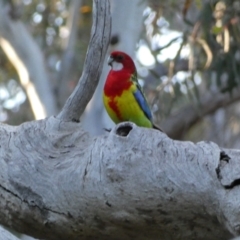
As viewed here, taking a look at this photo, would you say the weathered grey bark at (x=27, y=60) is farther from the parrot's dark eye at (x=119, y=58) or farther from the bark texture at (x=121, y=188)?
the bark texture at (x=121, y=188)

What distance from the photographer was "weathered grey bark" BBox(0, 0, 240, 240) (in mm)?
2283

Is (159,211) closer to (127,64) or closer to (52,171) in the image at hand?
(52,171)

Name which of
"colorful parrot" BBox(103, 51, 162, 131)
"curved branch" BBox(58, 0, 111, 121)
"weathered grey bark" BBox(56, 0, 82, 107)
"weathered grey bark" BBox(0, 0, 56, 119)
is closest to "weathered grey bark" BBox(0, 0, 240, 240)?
"curved branch" BBox(58, 0, 111, 121)

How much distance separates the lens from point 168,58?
603cm

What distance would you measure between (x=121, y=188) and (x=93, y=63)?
516 mm

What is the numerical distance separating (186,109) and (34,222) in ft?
14.3

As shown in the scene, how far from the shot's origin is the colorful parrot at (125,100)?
11.5 ft

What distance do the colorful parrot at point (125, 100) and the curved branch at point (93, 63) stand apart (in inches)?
34.4

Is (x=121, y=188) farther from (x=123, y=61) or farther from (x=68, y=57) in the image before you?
(x=68, y=57)

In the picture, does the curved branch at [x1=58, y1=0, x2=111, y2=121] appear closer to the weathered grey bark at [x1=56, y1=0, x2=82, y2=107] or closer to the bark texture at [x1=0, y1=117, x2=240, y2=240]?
the bark texture at [x1=0, y1=117, x2=240, y2=240]

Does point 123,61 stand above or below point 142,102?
above

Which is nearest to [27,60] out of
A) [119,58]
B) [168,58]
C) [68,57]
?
[68,57]

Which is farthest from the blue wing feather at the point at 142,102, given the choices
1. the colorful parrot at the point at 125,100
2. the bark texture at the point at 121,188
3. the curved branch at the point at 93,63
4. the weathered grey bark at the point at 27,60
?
the weathered grey bark at the point at 27,60

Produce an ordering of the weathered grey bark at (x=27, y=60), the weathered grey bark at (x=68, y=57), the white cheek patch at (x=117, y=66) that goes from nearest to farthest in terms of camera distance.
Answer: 1. the white cheek patch at (x=117, y=66)
2. the weathered grey bark at (x=27, y=60)
3. the weathered grey bark at (x=68, y=57)
